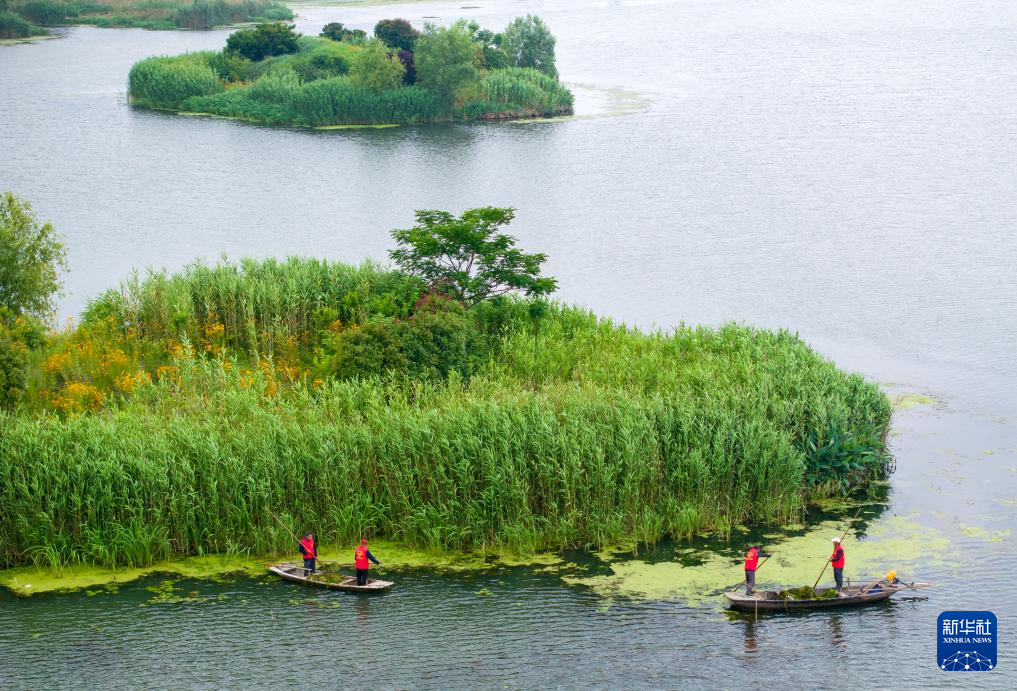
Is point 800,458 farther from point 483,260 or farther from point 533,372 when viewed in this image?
point 483,260

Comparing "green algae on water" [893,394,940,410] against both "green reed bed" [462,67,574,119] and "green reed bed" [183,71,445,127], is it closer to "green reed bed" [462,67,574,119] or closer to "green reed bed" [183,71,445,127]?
"green reed bed" [462,67,574,119]

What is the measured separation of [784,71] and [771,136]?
2021 centimetres

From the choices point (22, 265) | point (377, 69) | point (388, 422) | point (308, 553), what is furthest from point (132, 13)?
point (308, 553)

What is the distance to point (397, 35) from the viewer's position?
75.4m

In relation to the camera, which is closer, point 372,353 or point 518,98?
point 372,353

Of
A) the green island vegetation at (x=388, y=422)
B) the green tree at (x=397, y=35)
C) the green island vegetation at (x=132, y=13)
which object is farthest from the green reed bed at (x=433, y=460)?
the green island vegetation at (x=132, y=13)

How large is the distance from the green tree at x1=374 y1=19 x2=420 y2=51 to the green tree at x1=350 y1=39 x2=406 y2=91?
413cm

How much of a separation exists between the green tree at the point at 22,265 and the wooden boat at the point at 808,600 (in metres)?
20.9

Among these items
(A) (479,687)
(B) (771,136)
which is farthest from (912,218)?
(A) (479,687)

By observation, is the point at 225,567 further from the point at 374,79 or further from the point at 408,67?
the point at 408,67

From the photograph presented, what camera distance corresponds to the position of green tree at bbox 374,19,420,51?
247ft

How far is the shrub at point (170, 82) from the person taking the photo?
2987 inches

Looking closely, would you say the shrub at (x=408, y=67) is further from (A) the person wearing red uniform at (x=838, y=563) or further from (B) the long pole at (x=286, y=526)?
(A) the person wearing red uniform at (x=838, y=563)

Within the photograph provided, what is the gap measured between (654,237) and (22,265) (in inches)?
988
